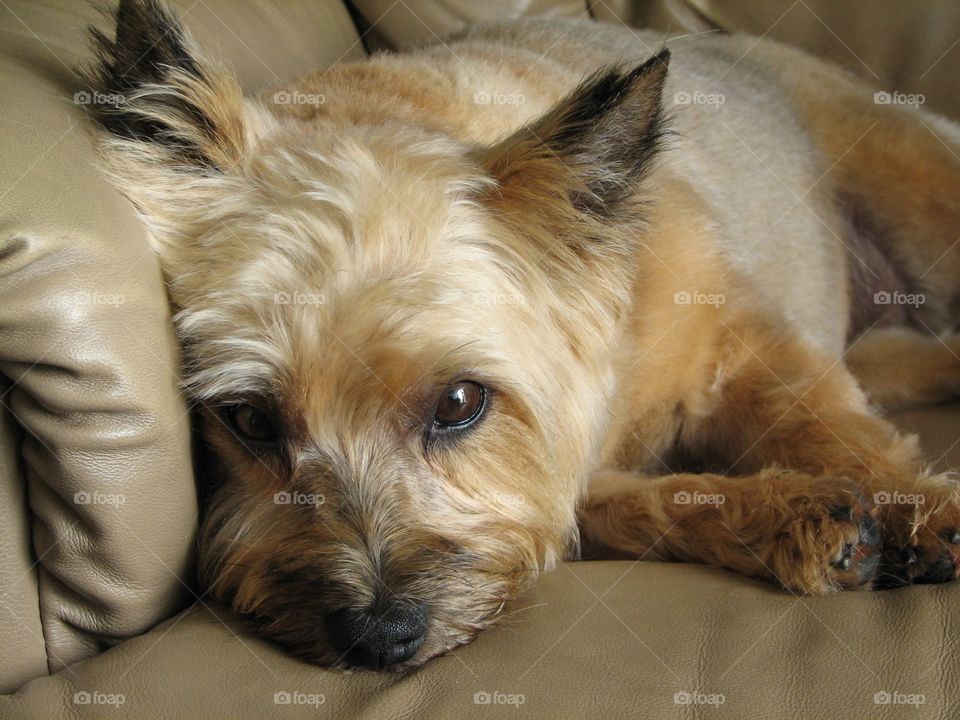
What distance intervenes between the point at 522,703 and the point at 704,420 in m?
0.99

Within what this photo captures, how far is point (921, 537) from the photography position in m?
1.41

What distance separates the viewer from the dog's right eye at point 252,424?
1.44 m

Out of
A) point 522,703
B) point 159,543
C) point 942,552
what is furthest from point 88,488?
point 942,552

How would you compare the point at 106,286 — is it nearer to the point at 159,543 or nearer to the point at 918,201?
the point at 159,543

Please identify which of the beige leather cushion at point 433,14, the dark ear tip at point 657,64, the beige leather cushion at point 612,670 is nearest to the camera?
the beige leather cushion at point 612,670

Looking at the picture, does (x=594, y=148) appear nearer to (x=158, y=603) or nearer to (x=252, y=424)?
(x=252, y=424)

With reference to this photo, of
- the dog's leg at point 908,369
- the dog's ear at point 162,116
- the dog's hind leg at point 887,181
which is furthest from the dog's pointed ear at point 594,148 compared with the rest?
the dog's hind leg at point 887,181

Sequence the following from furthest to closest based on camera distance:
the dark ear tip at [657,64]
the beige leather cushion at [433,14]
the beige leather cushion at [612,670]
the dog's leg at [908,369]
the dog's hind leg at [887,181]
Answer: the beige leather cushion at [433,14], the dog's hind leg at [887,181], the dog's leg at [908,369], the dark ear tip at [657,64], the beige leather cushion at [612,670]

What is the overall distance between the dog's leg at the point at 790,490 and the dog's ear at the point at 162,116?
0.93 metres

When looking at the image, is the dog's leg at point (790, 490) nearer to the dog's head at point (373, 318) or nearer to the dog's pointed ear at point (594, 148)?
the dog's head at point (373, 318)

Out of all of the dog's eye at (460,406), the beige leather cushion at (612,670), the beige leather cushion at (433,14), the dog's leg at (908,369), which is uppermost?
the beige leather cushion at (433,14)

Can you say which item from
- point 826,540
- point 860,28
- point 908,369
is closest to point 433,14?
point 860,28

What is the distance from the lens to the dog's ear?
1.44 meters

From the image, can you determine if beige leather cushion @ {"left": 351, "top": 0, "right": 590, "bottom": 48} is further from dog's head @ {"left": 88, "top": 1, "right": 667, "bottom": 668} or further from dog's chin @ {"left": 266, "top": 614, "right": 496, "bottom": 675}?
dog's chin @ {"left": 266, "top": 614, "right": 496, "bottom": 675}
